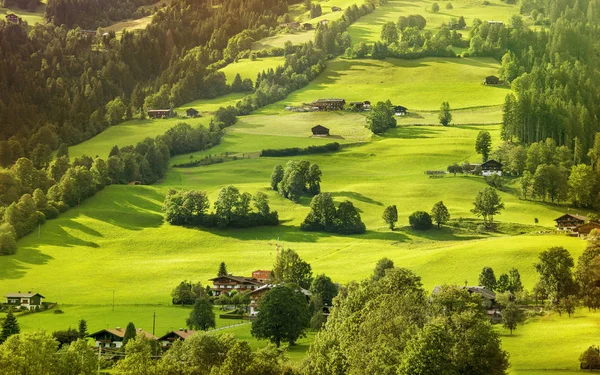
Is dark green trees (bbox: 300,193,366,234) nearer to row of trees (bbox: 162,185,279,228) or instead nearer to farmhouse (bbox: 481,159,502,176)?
row of trees (bbox: 162,185,279,228)

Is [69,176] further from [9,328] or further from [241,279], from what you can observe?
[9,328]

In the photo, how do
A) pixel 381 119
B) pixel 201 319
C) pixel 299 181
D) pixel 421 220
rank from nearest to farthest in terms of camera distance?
pixel 201 319 → pixel 421 220 → pixel 299 181 → pixel 381 119

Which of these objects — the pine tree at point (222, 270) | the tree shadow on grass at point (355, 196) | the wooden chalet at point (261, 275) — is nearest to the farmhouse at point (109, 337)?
the pine tree at point (222, 270)

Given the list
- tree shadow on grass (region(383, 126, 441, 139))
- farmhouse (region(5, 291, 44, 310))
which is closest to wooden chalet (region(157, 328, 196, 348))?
farmhouse (region(5, 291, 44, 310))

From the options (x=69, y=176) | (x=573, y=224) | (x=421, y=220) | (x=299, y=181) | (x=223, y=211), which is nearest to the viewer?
(x=573, y=224)

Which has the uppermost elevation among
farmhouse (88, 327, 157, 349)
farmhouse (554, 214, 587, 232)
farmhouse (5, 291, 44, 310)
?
farmhouse (554, 214, 587, 232)

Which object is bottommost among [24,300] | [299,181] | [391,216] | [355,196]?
[24,300]

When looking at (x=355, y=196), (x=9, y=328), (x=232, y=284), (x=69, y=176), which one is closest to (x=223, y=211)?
(x=355, y=196)
